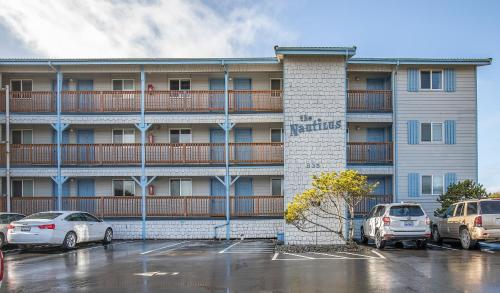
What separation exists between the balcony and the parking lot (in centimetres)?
844

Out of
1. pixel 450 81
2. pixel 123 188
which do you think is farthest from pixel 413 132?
pixel 123 188

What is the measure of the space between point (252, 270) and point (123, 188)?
14801 mm

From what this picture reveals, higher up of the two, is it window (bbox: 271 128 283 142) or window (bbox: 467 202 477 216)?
window (bbox: 271 128 283 142)

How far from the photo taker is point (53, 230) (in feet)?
61.3

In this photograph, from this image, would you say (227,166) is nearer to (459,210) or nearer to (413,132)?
(413,132)

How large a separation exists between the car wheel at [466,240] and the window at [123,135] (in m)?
16.2

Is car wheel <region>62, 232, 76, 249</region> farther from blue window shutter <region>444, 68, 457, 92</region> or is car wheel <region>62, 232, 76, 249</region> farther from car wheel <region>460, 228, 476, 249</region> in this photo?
blue window shutter <region>444, 68, 457, 92</region>

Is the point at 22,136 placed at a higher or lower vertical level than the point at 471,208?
higher

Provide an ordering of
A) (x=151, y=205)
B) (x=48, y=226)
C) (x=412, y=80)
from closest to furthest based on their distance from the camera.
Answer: (x=48, y=226)
(x=151, y=205)
(x=412, y=80)

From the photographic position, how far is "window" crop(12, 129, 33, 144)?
26500mm

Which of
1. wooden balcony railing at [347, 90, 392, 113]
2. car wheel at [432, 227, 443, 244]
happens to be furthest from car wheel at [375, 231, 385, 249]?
wooden balcony railing at [347, 90, 392, 113]

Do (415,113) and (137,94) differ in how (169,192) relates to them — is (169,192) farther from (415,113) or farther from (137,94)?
(415,113)

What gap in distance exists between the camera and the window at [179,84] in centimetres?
2653

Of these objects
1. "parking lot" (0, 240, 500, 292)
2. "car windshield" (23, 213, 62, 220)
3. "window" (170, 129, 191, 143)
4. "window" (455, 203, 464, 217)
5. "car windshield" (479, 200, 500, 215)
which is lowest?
"parking lot" (0, 240, 500, 292)
